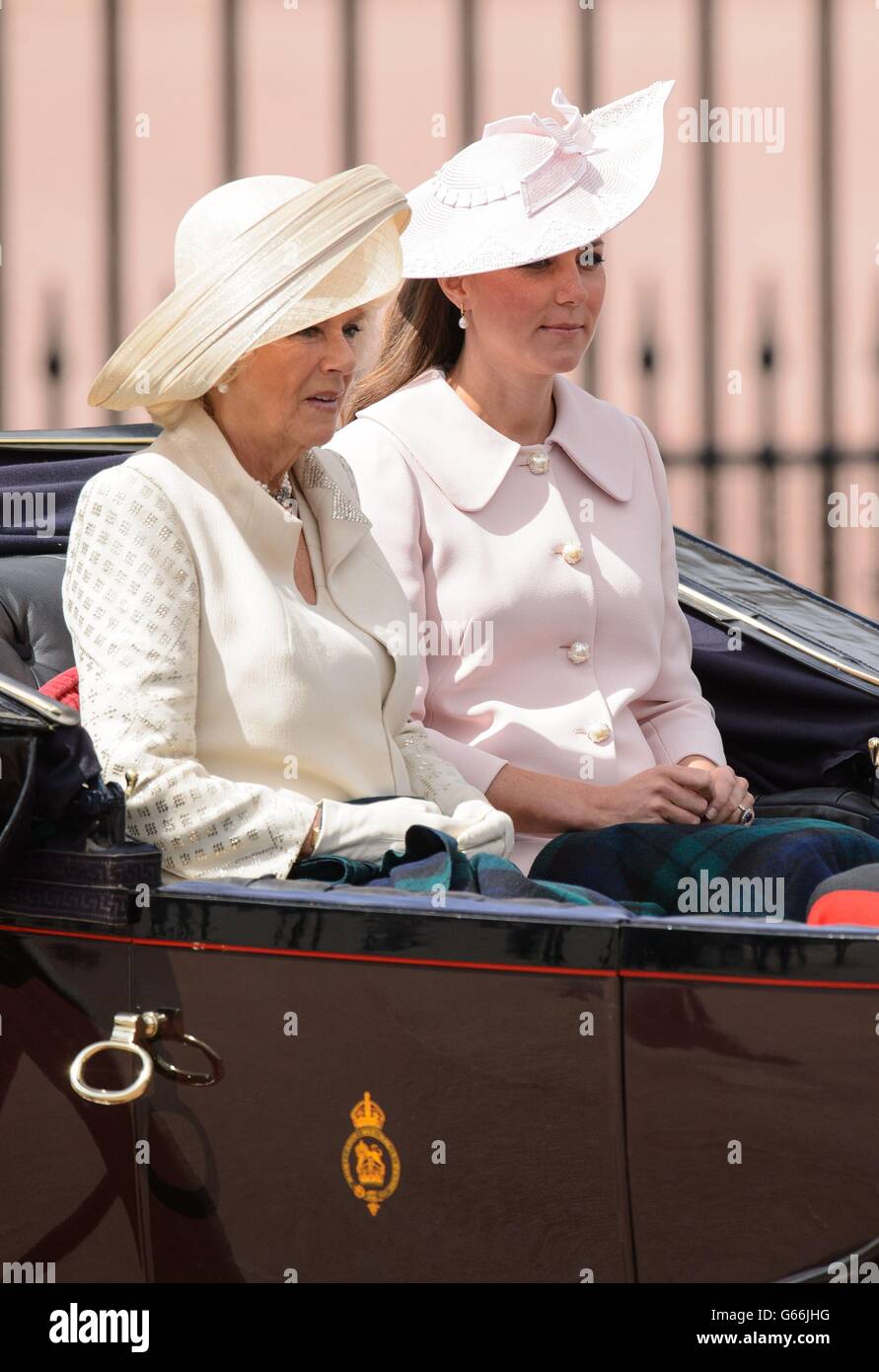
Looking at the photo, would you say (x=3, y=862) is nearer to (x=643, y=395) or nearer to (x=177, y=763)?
(x=177, y=763)

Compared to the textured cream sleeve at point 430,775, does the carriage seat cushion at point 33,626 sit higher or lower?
higher

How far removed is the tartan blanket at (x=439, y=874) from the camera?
1927mm

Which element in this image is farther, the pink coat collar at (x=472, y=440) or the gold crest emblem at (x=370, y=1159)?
the pink coat collar at (x=472, y=440)

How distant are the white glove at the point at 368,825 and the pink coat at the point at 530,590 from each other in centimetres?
29

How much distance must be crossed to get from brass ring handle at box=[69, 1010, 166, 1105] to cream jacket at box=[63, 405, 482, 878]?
17 cm

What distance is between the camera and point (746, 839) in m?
2.24

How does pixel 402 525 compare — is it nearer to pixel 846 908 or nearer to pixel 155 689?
pixel 155 689

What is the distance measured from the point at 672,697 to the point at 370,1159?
40.0 inches

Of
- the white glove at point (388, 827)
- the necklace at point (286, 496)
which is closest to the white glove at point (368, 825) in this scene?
the white glove at point (388, 827)

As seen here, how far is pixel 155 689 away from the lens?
1.94 m

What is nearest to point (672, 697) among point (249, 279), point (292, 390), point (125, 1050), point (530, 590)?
point (530, 590)

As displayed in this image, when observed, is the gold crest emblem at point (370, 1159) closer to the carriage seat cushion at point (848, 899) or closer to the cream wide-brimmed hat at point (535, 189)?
the carriage seat cushion at point (848, 899)

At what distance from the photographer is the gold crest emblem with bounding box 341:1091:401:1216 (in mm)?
1839
